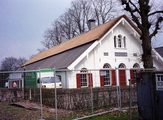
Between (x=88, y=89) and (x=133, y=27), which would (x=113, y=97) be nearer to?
(x=88, y=89)

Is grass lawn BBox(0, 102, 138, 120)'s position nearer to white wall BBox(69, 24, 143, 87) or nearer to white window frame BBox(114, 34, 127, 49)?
white wall BBox(69, 24, 143, 87)

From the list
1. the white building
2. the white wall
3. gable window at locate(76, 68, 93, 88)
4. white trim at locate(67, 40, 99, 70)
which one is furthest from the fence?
the white wall

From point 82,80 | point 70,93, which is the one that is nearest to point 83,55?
point 82,80

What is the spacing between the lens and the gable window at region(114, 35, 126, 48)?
2248cm

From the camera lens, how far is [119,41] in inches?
908

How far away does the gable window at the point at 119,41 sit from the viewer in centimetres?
2248

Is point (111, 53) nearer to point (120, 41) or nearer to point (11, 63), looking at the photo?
point (120, 41)

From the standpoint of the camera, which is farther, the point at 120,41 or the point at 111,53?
the point at 120,41

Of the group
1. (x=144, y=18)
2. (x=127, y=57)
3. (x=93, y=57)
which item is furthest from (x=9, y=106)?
(x=127, y=57)

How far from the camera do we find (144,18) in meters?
13.1

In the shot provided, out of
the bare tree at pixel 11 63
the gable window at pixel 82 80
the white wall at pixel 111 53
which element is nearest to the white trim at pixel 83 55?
the white wall at pixel 111 53

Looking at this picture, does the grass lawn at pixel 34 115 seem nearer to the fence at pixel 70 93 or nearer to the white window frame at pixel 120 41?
the fence at pixel 70 93

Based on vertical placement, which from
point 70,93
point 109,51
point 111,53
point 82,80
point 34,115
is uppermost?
point 109,51

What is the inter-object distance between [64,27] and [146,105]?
143 ft
